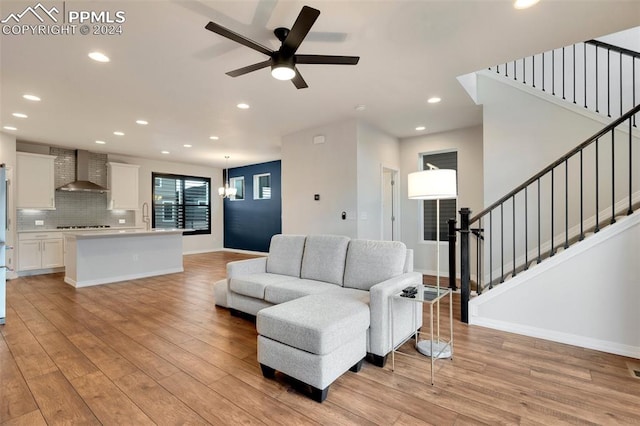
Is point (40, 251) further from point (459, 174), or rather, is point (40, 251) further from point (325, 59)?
point (459, 174)

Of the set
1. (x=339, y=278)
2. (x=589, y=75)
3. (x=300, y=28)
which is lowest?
Result: (x=339, y=278)

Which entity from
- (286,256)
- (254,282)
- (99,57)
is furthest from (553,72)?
(99,57)

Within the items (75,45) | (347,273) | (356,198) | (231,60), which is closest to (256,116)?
(231,60)

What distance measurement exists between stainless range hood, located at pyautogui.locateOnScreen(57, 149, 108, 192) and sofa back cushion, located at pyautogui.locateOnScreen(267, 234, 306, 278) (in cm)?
559

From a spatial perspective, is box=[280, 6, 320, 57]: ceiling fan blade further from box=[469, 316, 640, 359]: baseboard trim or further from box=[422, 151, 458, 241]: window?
box=[422, 151, 458, 241]: window

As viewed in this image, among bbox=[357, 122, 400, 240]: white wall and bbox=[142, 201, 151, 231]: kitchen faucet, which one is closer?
bbox=[357, 122, 400, 240]: white wall

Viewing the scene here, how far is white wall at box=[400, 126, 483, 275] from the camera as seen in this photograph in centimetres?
549

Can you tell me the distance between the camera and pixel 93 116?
480 cm

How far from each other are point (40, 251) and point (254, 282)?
5.84 meters

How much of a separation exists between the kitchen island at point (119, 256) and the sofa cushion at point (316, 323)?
15.3 ft

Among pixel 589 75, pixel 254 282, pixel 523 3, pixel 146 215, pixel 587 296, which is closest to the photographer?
pixel 523 3

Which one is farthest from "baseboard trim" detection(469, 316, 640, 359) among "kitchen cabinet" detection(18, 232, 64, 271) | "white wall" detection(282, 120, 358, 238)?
"kitchen cabinet" detection(18, 232, 64, 271)

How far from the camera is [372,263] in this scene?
3.01 metres

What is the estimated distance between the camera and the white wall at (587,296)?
8.45 ft
